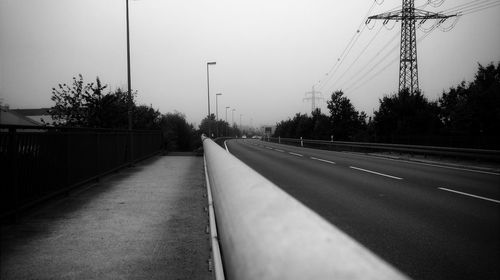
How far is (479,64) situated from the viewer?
3872 cm

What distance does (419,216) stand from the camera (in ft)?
18.4

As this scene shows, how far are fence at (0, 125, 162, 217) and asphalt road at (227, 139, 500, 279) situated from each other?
527 centimetres

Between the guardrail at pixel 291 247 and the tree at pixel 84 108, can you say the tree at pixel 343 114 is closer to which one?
the tree at pixel 84 108

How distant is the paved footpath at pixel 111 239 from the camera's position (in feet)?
11.5

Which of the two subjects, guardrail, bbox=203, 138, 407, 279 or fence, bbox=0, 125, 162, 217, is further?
fence, bbox=0, 125, 162, 217

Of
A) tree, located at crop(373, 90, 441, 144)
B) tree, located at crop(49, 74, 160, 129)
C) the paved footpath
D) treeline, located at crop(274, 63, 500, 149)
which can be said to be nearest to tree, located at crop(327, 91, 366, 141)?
treeline, located at crop(274, 63, 500, 149)

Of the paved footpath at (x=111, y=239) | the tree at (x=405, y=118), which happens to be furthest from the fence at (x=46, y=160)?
the tree at (x=405, y=118)

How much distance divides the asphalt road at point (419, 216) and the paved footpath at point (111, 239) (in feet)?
7.90

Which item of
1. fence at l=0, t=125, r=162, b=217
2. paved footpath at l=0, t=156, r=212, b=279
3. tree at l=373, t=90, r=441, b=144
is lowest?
paved footpath at l=0, t=156, r=212, b=279

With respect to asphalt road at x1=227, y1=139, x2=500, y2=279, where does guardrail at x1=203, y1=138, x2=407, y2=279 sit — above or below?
above

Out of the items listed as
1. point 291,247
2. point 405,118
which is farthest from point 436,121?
point 291,247

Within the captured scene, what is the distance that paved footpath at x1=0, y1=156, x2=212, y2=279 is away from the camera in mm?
3512

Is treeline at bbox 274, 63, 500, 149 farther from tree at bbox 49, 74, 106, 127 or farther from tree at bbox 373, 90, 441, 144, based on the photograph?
tree at bbox 49, 74, 106, 127

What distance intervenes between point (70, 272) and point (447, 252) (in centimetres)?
445
